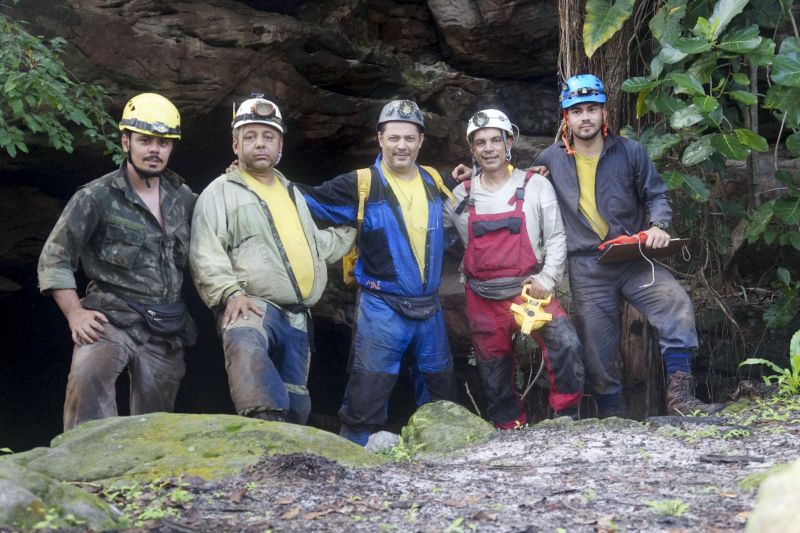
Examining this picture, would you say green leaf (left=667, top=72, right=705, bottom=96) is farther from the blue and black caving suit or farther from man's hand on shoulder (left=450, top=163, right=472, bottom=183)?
the blue and black caving suit

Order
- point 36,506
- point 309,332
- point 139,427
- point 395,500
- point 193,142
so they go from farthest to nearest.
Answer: point 193,142
point 309,332
point 139,427
point 395,500
point 36,506

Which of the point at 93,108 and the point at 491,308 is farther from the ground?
the point at 93,108

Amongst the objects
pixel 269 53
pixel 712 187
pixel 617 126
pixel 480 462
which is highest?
pixel 269 53

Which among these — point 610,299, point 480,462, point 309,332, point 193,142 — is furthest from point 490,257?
point 193,142

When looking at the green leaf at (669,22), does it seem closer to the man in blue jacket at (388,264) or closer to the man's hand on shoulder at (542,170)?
the man's hand on shoulder at (542,170)

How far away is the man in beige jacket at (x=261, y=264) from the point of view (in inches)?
200

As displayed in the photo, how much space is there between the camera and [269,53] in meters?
7.53

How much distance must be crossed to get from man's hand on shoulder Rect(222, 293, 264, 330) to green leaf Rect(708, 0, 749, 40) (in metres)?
3.61

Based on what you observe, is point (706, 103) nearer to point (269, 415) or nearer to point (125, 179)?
point (269, 415)

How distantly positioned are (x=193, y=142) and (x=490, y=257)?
3419mm

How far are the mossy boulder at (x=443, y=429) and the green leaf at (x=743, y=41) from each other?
3109 millimetres

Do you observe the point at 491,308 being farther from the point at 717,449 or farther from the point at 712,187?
the point at 712,187

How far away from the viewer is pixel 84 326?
4.92 m

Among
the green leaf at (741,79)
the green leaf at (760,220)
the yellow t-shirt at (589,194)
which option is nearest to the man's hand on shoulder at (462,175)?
the yellow t-shirt at (589,194)
